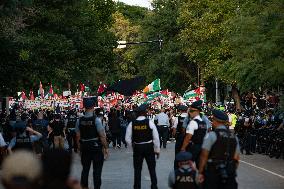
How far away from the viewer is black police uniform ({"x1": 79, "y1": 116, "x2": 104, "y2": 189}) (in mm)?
16000

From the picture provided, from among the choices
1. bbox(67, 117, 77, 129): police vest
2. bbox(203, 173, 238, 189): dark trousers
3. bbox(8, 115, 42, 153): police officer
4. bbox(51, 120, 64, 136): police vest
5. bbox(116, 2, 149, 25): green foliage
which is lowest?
bbox(203, 173, 238, 189): dark trousers

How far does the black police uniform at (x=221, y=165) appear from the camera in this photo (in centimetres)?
1168

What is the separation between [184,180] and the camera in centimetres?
1111

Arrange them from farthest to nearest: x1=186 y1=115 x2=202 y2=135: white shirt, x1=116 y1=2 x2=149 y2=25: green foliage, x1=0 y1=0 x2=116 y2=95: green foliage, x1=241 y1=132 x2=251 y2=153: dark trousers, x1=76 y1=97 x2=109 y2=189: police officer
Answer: x1=116 y1=2 x2=149 y2=25: green foliage
x1=0 y1=0 x2=116 y2=95: green foliage
x1=241 y1=132 x2=251 y2=153: dark trousers
x1=76 y1=97 x2=109 y2=189: police officer
x1=186 y1=115 x2=202 y2=135: white shirt

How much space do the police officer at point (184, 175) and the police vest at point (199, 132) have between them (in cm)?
418

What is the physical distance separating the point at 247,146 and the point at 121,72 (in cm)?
8383

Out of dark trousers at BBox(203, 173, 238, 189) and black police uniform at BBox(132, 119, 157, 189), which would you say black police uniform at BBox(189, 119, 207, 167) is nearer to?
black police uniform at BBox(132, 119, 157, 189)

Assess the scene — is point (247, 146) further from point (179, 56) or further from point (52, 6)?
point (179, 56)

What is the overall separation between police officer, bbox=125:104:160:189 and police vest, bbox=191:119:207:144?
0.95m

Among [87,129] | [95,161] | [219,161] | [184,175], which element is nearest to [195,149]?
[95,161]

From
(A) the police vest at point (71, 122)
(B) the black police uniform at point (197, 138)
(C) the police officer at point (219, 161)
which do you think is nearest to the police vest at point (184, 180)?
(C) the police officer at point (219, 161)

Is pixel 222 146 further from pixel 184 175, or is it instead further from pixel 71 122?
pixel 71 122

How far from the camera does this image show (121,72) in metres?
116

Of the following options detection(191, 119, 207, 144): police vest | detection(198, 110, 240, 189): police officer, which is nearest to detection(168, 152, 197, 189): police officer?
detection(198, 110, 240, 189): police officer
